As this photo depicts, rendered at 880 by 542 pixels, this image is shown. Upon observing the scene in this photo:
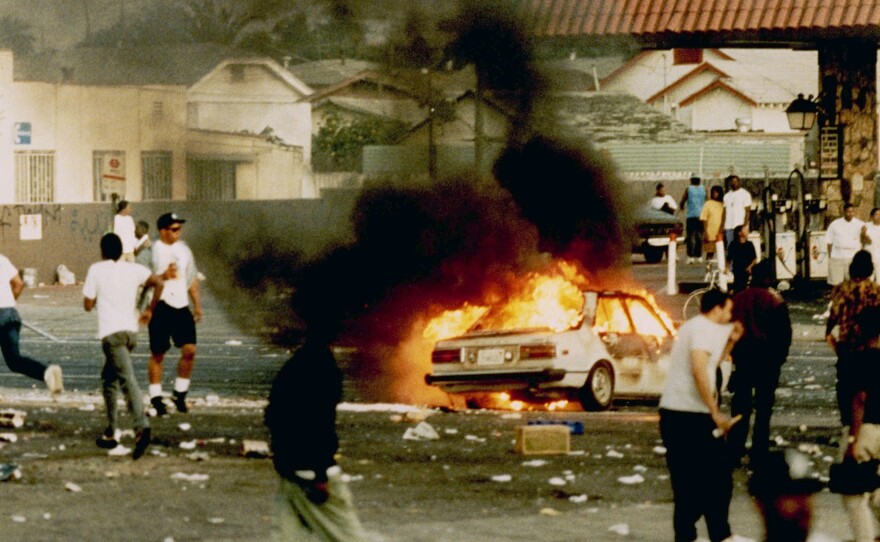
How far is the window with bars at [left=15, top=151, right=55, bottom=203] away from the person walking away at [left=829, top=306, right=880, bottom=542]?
49.1 ft

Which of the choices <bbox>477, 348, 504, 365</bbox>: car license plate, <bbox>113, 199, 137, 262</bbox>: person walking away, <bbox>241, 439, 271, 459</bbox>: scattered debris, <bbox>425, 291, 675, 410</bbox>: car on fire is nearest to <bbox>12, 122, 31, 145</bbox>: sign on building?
<bbox>113, 199, 137, 262</bbox>: person walking away

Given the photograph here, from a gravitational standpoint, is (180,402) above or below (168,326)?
below

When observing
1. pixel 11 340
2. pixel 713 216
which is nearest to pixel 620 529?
pixel 11 340

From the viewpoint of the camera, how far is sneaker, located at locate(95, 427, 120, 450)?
1260 cm

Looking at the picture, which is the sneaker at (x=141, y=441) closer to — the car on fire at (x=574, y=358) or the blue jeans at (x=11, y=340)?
the blue jeans at (x=11, y=340)

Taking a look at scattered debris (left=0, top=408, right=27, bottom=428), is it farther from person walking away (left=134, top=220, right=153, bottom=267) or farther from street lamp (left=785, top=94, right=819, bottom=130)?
street lamp (left=785, top=94, right=819, bottom=130)

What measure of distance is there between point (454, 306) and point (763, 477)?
510 inches

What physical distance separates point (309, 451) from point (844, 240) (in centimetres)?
1808

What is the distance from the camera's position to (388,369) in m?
19.1

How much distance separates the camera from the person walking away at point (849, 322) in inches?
393

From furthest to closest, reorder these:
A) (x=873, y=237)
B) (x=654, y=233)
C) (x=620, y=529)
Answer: (x=654, y=233), (x=873, y=237), (x=620, y=529)

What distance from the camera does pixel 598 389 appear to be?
51.1 feet

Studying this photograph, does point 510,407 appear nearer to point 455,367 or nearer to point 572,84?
point 455,367

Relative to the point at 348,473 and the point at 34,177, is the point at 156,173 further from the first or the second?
the point at 34,177
